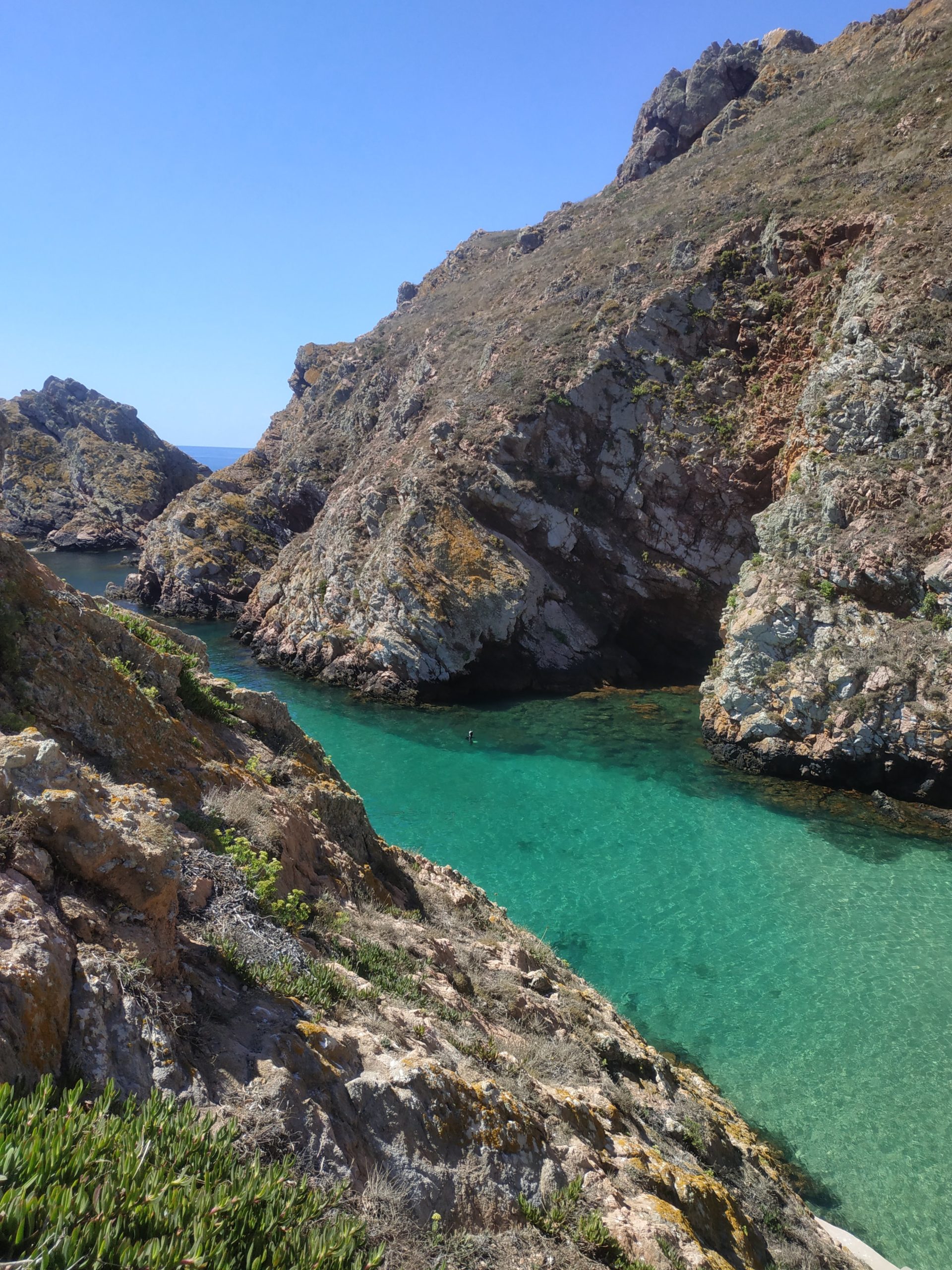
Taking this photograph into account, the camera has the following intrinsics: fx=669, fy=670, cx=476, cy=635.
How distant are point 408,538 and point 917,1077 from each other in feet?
89.6

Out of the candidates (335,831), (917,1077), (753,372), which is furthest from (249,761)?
(753,372)

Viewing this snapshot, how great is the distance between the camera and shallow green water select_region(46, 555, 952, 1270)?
31.4ft

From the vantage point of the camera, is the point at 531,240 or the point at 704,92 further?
the point at 531,240

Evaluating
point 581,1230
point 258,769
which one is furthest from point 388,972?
point 258,769

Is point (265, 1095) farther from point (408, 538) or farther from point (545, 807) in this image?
point (408, 538)

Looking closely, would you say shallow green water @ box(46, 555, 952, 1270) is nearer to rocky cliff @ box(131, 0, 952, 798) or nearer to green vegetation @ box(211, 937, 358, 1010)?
rocky cliff @ box(131, 0, 952, 798)

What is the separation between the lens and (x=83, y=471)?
7462 centimetres

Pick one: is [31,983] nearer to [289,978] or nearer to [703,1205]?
[289,978]

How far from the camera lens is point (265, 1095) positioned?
3586 millimetres

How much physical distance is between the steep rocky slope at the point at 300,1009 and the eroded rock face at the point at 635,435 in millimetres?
22749

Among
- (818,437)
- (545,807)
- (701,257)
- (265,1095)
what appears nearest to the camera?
(265,1095)

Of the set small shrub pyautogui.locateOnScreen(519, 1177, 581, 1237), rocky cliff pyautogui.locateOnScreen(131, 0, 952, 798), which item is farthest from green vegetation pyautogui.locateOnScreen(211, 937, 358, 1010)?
rocky cliff pyautogui.locateOnScreen(131, 0, 952, 798)

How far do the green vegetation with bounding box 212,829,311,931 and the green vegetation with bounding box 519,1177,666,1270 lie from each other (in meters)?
2.65

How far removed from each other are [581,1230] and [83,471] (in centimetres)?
8607
